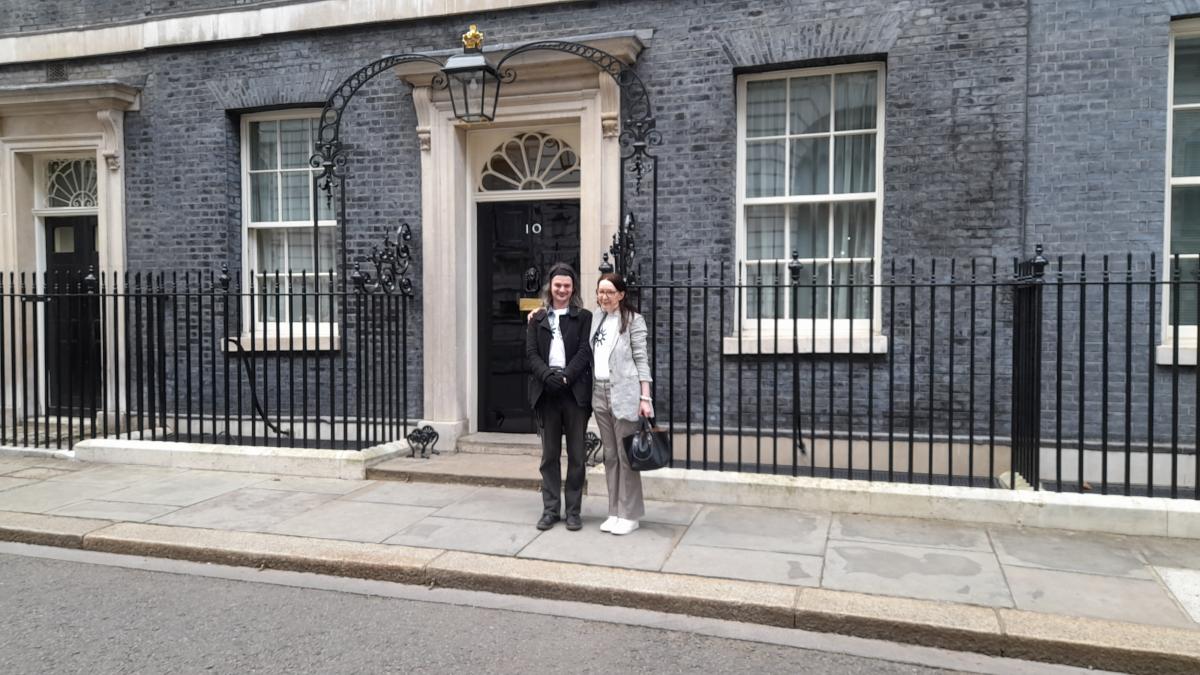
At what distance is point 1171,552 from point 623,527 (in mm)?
3444

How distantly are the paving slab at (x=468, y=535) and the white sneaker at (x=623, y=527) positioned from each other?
54 centimetres

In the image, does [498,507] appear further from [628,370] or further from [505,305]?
[505,305]

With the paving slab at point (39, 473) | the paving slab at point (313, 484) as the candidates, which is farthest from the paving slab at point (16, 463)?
the paving slab at point (313, 484)

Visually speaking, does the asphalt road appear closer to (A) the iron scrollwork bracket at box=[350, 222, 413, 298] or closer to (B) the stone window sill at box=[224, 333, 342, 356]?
(A) the iron scrollwork bracket at box=[350, 222, 413, 298]

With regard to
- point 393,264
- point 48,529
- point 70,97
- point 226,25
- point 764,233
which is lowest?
point 48,529

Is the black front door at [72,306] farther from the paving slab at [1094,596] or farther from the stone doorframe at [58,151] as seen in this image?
the paving slab at [1094,596]

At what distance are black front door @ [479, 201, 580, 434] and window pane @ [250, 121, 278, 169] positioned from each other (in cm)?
269

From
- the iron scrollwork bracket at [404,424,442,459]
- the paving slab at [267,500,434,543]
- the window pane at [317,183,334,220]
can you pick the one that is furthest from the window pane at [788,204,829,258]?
the window pane at [317,183,334,220]

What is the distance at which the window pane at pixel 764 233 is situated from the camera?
7.67 meters

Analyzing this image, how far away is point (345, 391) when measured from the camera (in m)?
7.66

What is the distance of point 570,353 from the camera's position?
5527mm

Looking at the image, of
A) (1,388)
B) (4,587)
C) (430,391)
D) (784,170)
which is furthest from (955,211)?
(1,388)

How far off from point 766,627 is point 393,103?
6435 mm

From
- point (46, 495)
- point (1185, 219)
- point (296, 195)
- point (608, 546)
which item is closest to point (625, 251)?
point (608, 546)
